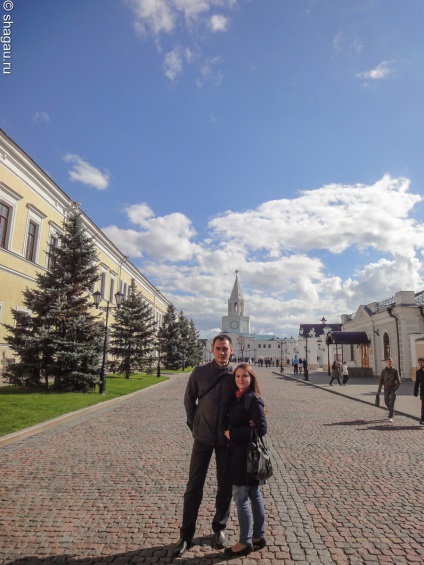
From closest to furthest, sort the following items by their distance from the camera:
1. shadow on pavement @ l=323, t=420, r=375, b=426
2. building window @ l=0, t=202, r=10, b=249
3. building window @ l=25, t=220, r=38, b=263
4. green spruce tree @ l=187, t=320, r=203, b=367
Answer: shadow on pavement @ l=323, t=420, r=375, b=426
building window @ l=0, t=202, r=10, b=249
building window @ l=25, t=220, r=38, b=263
green spruce tree @ l=187, t=320, r=203, b=367

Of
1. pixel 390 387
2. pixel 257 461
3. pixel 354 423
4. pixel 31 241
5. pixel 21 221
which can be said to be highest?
pixel 21 221

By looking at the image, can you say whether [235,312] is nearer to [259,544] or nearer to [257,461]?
[259,544]

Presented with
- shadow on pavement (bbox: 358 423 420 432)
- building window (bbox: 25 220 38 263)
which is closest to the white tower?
building window (bbox: 25 220 38 263)

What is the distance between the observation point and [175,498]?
497 cm

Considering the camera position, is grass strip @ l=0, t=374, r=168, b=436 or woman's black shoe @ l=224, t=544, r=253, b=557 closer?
woman's black shoe @ l=224, t=544, r=253, b=557

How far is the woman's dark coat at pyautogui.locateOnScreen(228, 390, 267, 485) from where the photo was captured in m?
3.55

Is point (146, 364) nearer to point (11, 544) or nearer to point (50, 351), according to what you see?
point (50, 351)

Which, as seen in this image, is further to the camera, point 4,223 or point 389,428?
point 4,223

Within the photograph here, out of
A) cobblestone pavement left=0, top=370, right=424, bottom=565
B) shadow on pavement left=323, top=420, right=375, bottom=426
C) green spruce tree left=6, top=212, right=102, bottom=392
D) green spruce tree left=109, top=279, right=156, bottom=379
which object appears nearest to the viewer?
cobblestone pavement left=0, top=370, right=424, bottom=565

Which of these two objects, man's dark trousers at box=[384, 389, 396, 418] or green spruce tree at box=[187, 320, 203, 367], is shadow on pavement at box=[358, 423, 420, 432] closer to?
man's dark trousers at box=[384, 389, 396, 418]

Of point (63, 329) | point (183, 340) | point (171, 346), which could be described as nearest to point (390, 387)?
point (63, 329)

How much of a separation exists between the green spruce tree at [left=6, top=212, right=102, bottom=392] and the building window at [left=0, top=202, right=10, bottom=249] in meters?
3.97

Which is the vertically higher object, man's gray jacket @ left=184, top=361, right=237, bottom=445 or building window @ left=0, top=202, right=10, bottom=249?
building window @ left=0, top=202, right=10, bottom=249

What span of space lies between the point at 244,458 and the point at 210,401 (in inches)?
23.2
